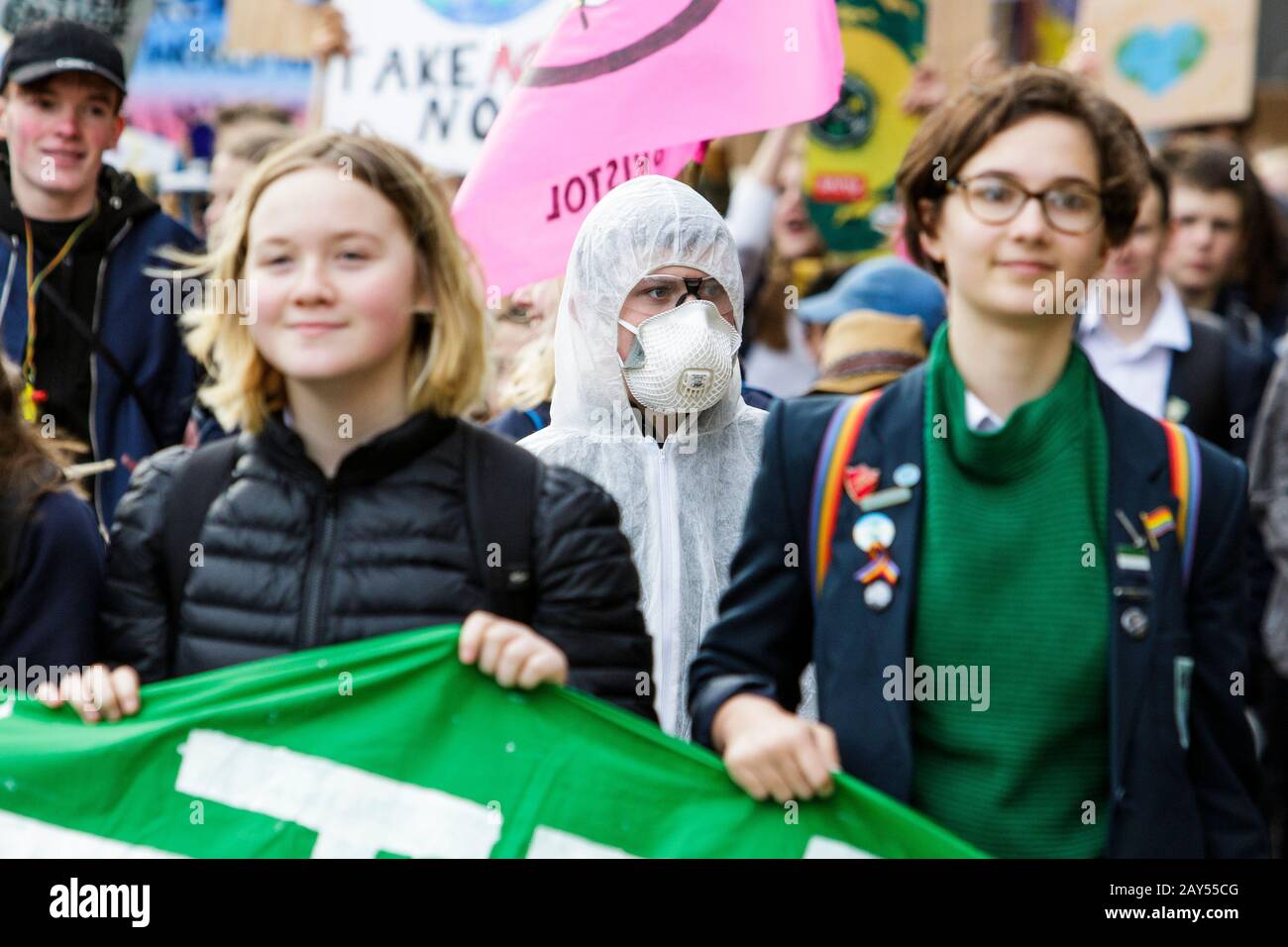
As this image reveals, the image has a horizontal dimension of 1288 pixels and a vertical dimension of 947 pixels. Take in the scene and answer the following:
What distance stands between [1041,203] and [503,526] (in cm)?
99

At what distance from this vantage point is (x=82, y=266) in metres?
5.74

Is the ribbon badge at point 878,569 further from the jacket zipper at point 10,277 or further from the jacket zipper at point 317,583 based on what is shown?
the jacket zipper at point 10,277

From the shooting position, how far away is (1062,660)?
3.04m

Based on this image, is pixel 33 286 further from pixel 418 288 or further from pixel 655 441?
pixel 418 288

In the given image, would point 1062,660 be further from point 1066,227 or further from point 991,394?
point 1066,227

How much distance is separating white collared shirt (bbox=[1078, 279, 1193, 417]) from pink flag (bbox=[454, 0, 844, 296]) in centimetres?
165

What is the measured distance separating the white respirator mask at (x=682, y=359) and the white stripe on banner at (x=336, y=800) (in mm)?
1446

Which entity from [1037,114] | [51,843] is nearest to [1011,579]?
[1037,114]

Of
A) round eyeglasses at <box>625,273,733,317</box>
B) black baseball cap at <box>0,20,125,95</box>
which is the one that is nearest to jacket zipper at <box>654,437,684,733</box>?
round eyeglasses at <box>625,273,733,317</box>

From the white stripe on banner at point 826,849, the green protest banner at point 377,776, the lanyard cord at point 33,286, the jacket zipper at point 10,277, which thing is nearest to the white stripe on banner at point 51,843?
the green protest banner at point 377,776

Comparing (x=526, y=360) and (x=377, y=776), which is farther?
(x=526, y=360)
